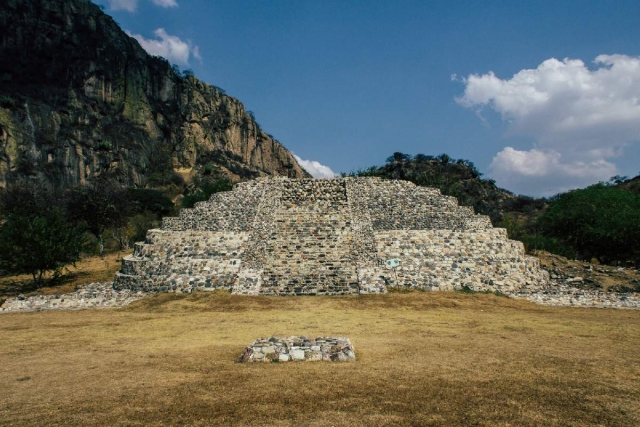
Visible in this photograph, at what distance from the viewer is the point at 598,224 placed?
25.5m

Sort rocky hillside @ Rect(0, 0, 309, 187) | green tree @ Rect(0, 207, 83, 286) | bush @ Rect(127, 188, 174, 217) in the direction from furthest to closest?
1. rocky hillside @ Rect(0, 0, 309, 187)
2. bush @ Rect(127, 188, 174, 217)
3. green tree @ Rect(0, 207, 83, 286)

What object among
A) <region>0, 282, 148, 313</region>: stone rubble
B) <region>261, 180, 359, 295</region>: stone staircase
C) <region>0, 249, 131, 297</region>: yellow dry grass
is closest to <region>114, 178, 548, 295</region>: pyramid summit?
<region>261, 180, 359, 295</region>: stone staircase

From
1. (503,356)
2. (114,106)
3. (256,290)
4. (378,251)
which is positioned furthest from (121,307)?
(114,106)

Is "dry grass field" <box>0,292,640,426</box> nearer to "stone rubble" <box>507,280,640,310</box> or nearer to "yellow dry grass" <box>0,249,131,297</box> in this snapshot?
"stone rubble" <box>507,280,640,310</box>

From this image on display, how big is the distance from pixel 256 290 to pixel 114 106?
217 feet

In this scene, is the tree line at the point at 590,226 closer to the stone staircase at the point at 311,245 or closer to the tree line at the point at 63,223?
the stone staircase at the point at 311,245

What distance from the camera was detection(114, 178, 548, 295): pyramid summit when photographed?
17.5 meters

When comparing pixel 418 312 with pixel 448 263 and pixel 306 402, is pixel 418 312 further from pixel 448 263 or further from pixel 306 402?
pixel 306 402

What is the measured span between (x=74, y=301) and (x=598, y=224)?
3066cm

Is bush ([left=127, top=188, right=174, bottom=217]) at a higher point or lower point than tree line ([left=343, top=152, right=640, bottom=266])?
higher

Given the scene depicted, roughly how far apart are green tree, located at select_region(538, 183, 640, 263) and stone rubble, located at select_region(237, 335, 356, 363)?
2350 centimetres

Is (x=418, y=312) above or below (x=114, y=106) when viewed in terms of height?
below

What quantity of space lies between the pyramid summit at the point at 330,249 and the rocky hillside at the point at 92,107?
136 feet

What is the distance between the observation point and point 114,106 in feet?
225
